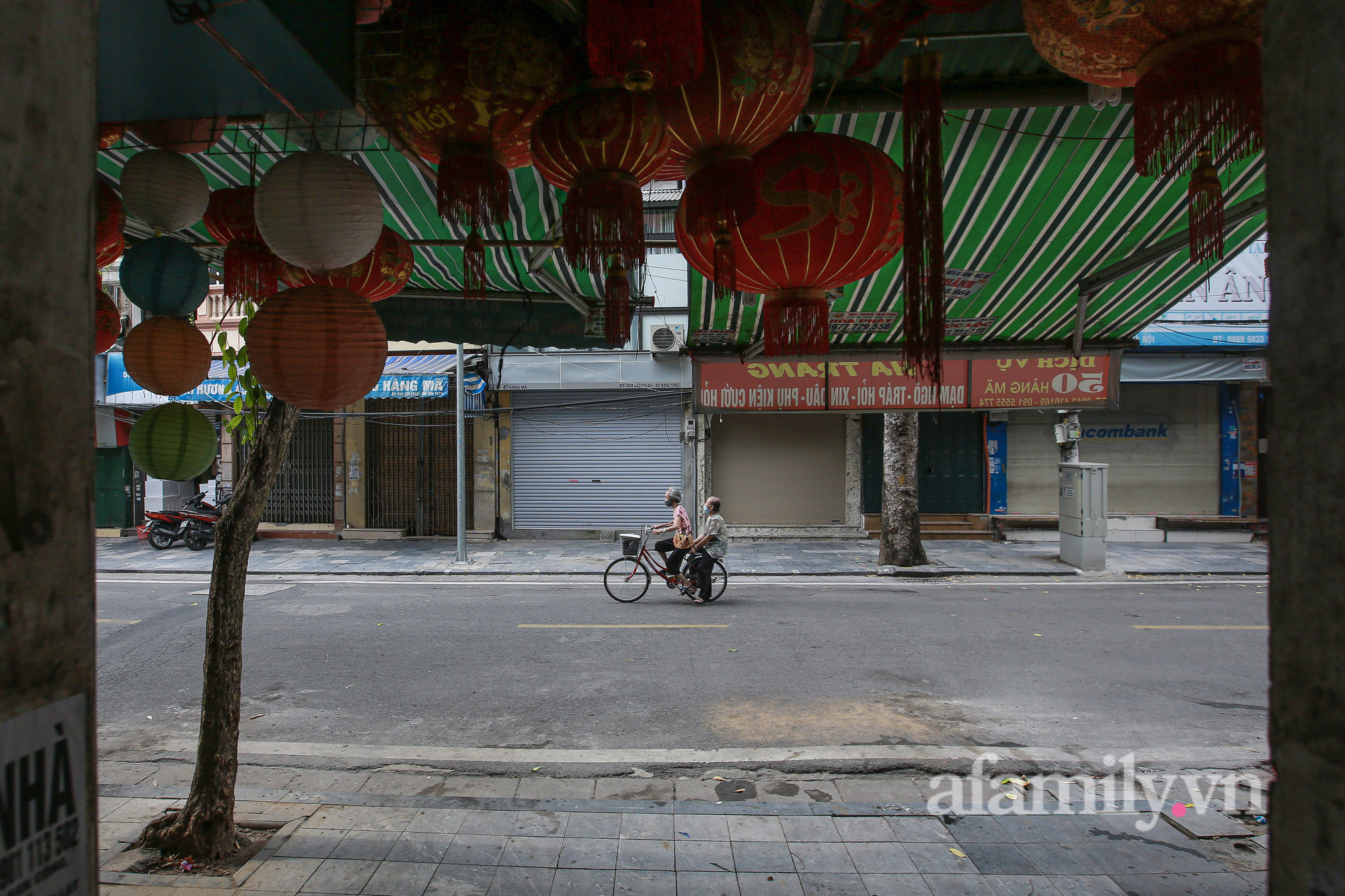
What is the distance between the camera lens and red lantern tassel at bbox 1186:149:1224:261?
167 cm

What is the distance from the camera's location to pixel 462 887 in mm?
3057

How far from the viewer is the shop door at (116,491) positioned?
15258 millimetres

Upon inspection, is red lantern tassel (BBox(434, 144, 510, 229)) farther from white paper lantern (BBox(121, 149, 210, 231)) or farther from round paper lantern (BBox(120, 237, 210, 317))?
round paper lantern (BBox(120, 237, 210, 317))

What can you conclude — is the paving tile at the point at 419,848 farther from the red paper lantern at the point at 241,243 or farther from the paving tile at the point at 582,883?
the red paper lantern at the point at 241,243

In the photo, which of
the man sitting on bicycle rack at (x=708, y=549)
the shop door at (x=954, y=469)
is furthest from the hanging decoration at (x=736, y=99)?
the shop door at (x=954, y=469)

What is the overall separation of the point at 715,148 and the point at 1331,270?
4.49 feet

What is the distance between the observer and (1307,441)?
0.92 metres

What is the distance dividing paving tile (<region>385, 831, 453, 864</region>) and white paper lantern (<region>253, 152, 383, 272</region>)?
8.97ft

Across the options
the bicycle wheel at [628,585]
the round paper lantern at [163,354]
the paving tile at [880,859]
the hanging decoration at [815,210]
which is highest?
the hanging decoration at [815,210]

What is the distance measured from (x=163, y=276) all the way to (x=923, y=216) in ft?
9.58

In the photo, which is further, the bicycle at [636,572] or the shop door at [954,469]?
the shop door at [954,469]

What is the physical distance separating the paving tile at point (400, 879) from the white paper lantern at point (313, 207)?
104 inches

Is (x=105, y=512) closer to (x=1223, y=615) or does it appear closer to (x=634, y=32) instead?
(x=634, y=32)

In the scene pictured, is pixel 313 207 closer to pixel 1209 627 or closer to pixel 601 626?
pixel 601 626
